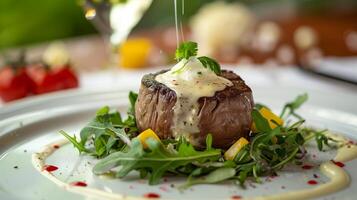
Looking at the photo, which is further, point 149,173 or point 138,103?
point 138,103

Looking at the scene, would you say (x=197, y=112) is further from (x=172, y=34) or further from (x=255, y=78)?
(x=172, y=34)

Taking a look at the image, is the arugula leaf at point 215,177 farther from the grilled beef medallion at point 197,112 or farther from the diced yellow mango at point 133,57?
the diced yellow mango at point 133,57

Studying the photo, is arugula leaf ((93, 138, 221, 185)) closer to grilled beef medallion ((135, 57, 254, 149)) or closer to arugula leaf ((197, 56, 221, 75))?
grilled beef medallion ((135, 57, 254, 149))

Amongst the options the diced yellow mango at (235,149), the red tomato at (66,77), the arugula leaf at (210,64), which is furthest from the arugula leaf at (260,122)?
the red tomato at (66,77)

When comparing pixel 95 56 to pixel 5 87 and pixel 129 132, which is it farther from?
pixel 129 132

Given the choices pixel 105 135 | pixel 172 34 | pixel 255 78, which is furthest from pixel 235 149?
pixel 172 34

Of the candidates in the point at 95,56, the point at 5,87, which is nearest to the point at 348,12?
the point at 95,56
